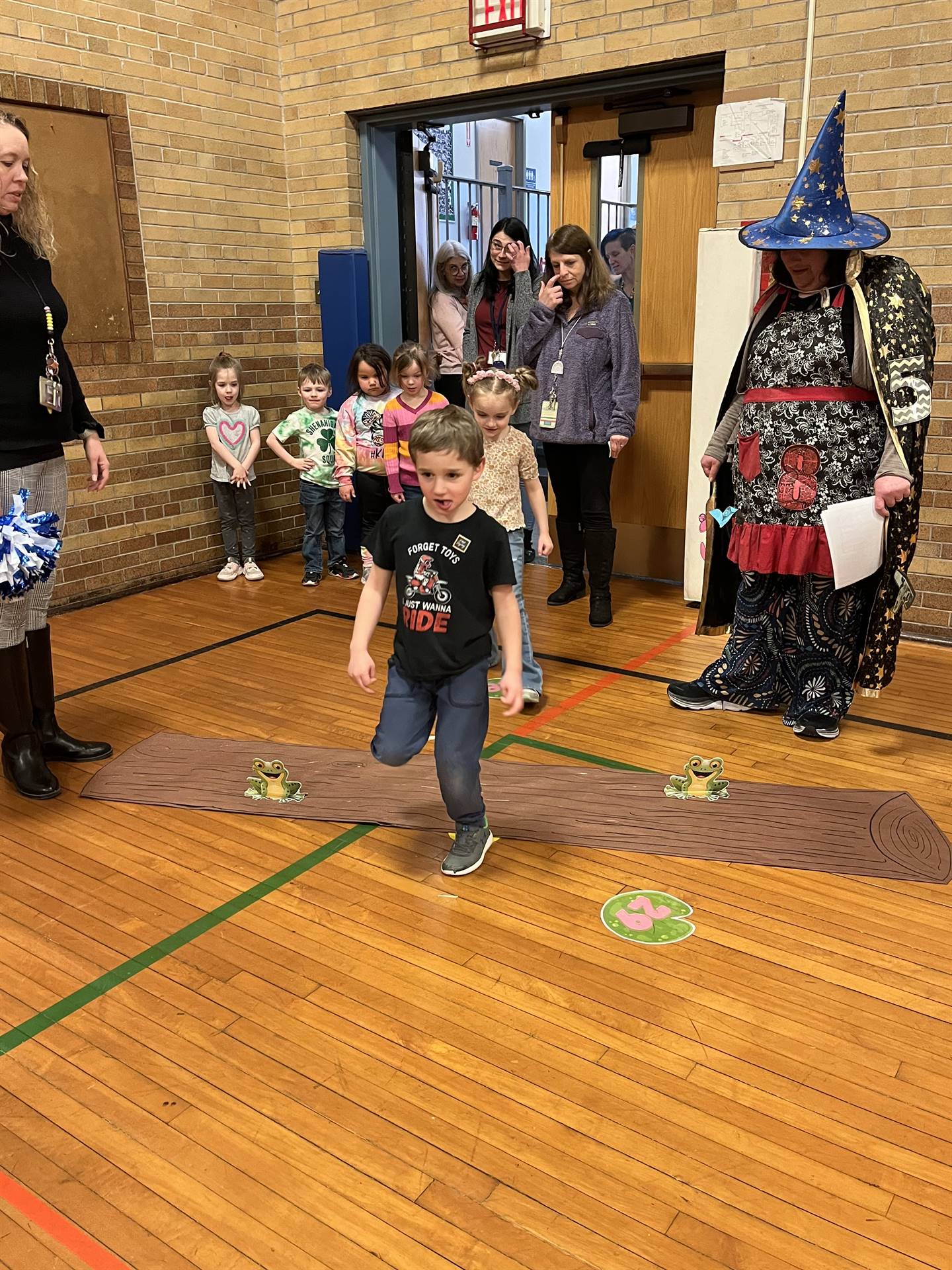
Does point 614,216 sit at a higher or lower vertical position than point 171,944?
higher

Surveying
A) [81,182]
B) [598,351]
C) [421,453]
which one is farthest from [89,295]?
[421,453]

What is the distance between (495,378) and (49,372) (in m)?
1.34

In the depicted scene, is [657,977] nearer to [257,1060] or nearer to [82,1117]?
[257,1060]

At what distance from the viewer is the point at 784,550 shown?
3.31 meters

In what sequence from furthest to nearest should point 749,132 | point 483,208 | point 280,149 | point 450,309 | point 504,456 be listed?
point 483,208, point 450,309, point 280,149, point 749,132, point 504,456

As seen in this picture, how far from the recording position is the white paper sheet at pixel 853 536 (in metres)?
3.10

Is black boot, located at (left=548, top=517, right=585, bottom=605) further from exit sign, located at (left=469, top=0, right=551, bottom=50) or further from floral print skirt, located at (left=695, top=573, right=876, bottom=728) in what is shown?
exit sign, located at (left=469, top=0, right=551, bottom=50)

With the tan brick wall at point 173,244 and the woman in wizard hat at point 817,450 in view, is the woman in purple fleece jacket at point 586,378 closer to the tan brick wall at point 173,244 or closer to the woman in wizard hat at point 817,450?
the woman in wizard hat at point 817,450

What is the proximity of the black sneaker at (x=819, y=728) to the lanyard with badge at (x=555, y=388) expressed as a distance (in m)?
1.83

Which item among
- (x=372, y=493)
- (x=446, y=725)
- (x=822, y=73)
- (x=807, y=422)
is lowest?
(x=446, y=725)

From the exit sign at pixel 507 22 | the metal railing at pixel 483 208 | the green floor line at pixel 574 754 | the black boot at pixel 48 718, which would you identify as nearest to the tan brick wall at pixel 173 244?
the exit sign at pixel 507 22

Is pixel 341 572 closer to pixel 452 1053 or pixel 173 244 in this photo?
pixel 173 244

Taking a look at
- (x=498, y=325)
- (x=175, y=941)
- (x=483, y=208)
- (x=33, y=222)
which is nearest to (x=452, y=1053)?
(x=175, y=941)

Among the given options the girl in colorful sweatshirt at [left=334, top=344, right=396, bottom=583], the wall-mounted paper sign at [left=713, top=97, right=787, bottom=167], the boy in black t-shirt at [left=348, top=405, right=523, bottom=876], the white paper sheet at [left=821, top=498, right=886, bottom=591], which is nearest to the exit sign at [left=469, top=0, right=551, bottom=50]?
the wall-mounted paper sign at [left=713, top=97, right=787, bottom=167]
